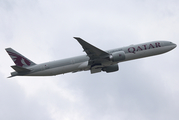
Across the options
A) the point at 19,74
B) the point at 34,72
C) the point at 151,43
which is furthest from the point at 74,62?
the point at 151,43

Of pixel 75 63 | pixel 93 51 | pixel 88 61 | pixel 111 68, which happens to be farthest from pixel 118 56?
pixel 75 63

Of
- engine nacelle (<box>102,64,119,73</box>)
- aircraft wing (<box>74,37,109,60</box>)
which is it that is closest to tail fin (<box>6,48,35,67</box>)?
aircraft wing (<box>74,37,109,60</box>)

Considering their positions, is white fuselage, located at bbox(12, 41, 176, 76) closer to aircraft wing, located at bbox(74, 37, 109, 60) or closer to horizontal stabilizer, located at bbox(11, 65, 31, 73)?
horizontal stabilizer, located at bbox(11, 65, 31, 73)

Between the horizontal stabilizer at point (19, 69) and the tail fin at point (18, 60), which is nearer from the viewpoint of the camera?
the horizontal stabilizer at point (19, 69)

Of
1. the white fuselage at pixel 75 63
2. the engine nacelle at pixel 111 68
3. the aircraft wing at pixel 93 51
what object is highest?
the aircraft wing at pixel 93 51

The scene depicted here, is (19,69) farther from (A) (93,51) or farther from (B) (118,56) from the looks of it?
(B) (118,56)

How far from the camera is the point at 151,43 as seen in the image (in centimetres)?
4500

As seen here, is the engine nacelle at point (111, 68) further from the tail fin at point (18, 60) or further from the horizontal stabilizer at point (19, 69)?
the horizontal stabilizer at point (19, 69)

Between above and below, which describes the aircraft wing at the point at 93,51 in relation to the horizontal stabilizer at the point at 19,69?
above

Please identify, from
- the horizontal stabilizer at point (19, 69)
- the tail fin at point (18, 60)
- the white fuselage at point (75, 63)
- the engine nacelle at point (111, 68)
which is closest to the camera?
the horizontal stabilizer at point (19, 69)

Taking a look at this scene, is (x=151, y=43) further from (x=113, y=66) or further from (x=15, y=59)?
(x=15, y=59)

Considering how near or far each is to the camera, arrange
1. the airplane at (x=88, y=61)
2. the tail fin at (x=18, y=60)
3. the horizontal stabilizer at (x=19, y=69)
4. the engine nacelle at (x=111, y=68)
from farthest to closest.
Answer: the engine nacelle at (x=111, y=68)
the tail fin at (x=18, y=60)
the airplane at (x=88, y=61)
the horizontal stabilizer at (x=19, y=69)

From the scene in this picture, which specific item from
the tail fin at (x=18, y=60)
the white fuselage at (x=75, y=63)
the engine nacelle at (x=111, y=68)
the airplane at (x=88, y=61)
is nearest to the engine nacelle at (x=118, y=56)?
the airplane at (x=88, y=61)

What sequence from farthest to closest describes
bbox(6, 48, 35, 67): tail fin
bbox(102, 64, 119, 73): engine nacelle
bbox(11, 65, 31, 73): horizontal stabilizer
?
bbox(102, 64, 119, 73): engine nacelle, bbox(6, 48, 35, 67): tail fin, bbox(11, 65, 31, 73): horizontal stabilizer
